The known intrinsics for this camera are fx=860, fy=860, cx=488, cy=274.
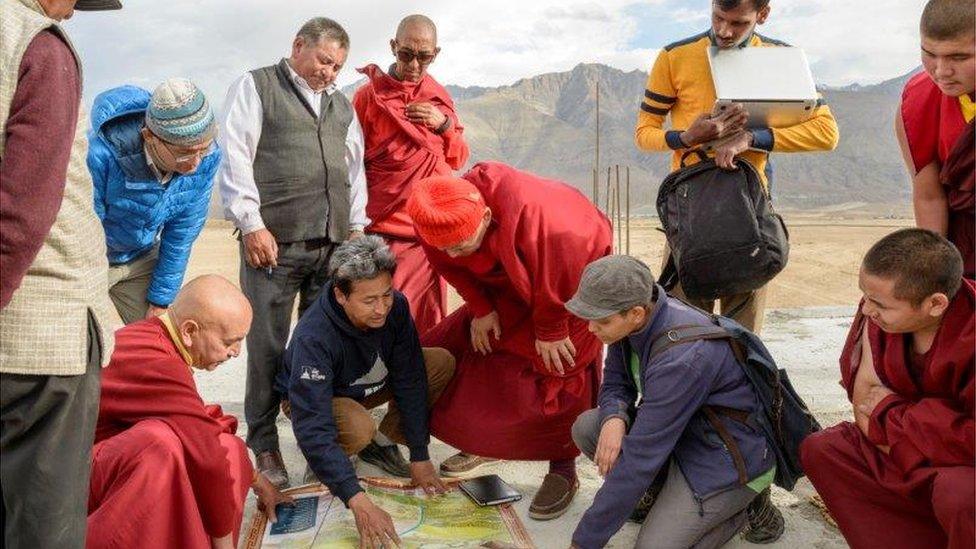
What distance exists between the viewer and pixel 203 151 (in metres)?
2.88

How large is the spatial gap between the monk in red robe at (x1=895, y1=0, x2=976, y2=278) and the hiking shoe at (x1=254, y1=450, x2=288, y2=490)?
7.64 feet

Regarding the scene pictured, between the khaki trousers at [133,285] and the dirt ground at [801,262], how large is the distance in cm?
697

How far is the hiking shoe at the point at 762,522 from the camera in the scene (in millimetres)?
2719

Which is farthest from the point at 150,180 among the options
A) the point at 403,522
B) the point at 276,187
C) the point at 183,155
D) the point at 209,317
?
the point at 403,522

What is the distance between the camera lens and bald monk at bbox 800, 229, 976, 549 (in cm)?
213

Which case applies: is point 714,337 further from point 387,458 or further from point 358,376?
point 387,458

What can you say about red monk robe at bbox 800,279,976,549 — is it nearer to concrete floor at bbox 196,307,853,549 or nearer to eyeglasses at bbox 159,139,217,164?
concrete floor at bbox 196,307,853,549

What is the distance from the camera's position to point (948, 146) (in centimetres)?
258

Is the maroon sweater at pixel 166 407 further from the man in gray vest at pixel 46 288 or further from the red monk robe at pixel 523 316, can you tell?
the red monk robe at pixel 523 316

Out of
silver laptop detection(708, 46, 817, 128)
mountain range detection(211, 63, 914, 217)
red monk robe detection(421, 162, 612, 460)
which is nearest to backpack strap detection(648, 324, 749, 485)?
red monk robe detection(421, 162, 612, 460)

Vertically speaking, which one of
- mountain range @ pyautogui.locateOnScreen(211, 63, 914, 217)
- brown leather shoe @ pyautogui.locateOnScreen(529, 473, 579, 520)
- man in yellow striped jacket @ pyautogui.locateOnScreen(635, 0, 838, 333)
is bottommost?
mountain range @ pyautogui.locateOnScreen(211, 63, 914, 217)

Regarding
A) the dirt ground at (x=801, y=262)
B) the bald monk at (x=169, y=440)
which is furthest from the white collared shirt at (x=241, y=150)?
the dirt ground at (x=801, y=262)

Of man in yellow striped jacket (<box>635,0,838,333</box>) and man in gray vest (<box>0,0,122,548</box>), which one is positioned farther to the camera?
man in yellow striped jacket (<box>635,0,838,333</box>)

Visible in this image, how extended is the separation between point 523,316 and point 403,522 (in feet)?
2.88
